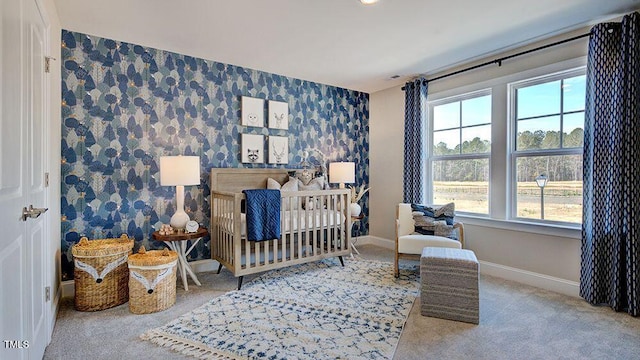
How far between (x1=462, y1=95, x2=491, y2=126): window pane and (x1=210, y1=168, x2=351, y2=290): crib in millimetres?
1665

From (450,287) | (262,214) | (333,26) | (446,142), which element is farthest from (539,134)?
(262,214)

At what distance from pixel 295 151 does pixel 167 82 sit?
1672 mm

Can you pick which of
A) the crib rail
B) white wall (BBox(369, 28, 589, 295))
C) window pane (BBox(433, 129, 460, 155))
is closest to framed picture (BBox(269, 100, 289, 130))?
the crib rail

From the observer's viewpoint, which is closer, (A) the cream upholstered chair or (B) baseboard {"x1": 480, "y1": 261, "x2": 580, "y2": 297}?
(B) baseboard {"x1": 480, "y1": 261, "x2": 580, "y2": 297}

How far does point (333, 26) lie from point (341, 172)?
186cm

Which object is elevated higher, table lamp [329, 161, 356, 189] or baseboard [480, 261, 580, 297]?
table lamp [329, 161, 356, 189]

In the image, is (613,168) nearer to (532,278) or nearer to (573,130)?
(573,130)

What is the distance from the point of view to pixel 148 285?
241cm

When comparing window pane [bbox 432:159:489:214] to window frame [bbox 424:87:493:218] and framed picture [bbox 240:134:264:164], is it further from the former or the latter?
framed picture [bbox 240:134:264:164]

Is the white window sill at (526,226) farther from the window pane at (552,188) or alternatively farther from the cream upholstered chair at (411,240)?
the cream upholstered chair at (411,240)

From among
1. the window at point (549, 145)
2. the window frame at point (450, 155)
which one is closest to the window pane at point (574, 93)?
the window at point (549, 145)

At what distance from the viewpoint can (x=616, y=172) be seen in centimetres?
241

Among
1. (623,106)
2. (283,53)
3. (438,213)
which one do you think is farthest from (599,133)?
(283,53)

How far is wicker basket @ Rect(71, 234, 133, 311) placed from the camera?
241 cm
